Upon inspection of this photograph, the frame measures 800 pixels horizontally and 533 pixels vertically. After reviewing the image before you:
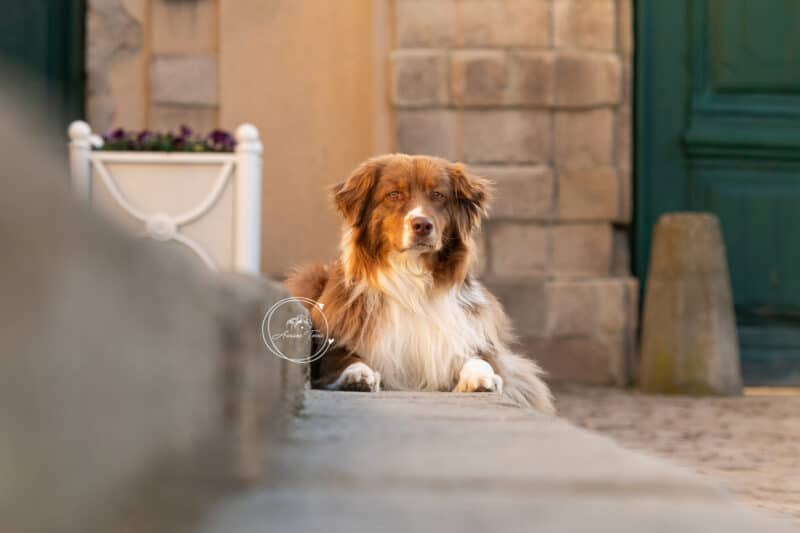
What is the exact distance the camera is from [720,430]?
5.81m

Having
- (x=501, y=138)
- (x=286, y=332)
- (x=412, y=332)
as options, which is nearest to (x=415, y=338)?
(x=412, y=332)

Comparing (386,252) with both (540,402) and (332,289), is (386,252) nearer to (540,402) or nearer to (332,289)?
(332,289)

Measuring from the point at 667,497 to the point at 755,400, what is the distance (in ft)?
19.5

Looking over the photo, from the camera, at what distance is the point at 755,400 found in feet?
23.5

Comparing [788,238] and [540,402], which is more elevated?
[788,238]

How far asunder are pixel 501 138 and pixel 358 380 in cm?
430

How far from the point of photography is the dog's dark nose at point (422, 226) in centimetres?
386

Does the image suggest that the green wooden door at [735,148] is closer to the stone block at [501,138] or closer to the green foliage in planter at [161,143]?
the stone block at [501,138]

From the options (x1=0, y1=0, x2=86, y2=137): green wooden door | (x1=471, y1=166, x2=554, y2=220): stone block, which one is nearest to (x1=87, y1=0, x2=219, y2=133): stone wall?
(x1=0, y1=0, x2=86, y2=137): green wooden door

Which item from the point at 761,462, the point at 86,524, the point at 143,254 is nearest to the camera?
the point at 86,524

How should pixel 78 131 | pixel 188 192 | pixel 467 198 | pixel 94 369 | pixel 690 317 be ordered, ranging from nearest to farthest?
pixel 94 369
pixel 467 198
pixel 78 131
pixel 188 192
pixel 690 317

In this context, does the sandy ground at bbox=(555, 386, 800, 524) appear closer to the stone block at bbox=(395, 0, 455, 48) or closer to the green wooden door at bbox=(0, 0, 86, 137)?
the stone block at bbox=(395, 0, 455, 48)

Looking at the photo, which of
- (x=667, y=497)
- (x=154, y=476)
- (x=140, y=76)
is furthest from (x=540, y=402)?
(x=140, y=76)

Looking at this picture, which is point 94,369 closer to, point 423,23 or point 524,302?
point 524,302
